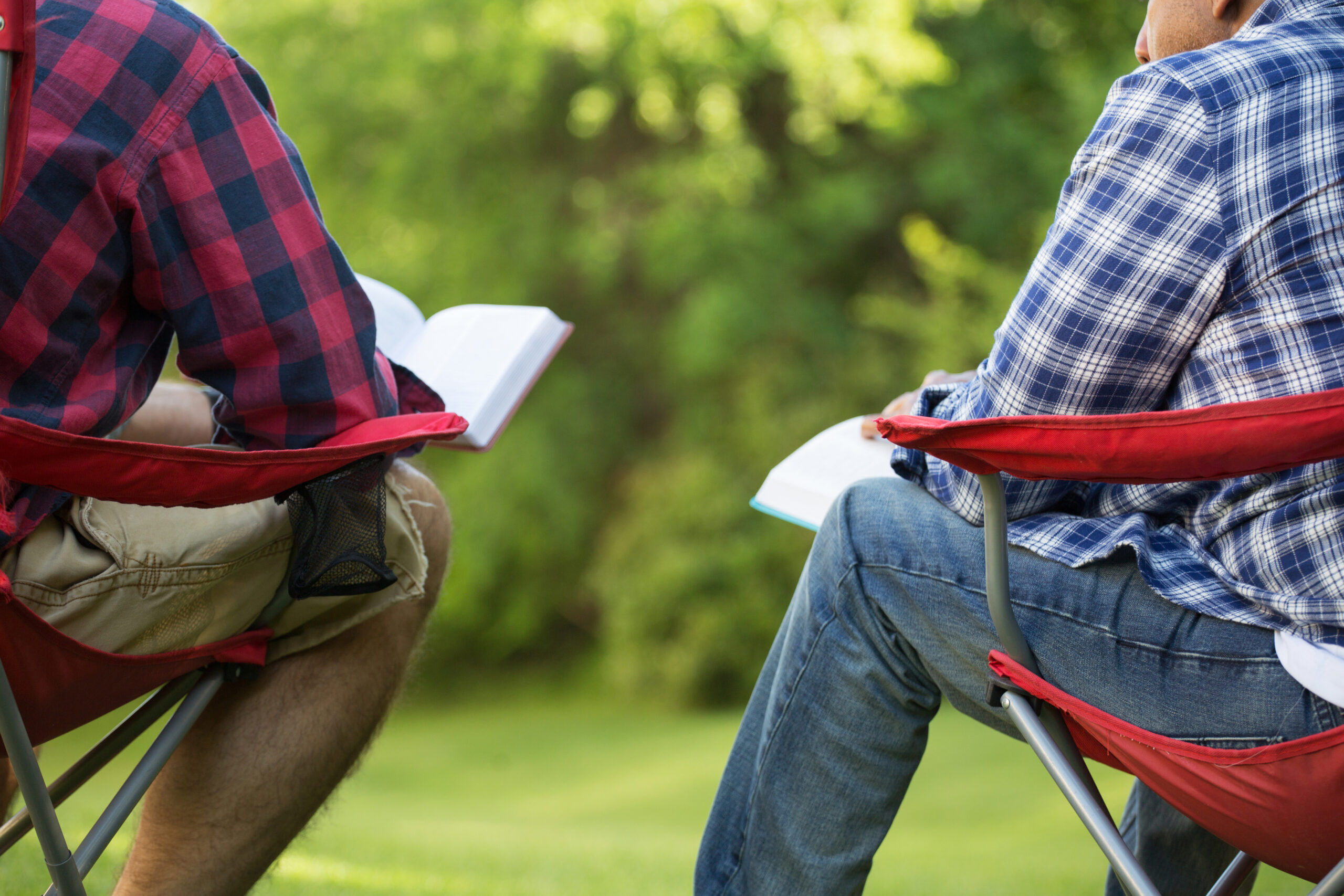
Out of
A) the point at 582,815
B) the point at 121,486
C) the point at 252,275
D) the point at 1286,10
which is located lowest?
the point at 582,815

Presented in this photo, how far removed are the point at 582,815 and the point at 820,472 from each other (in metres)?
3.35

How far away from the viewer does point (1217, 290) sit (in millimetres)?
918

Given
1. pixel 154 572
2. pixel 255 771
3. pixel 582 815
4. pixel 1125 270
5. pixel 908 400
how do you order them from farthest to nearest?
→ 1. pixel 582 815
2. pixel 908 400
3. pixel 255 771
4. pixel 154 572
5. pixel 1125 270

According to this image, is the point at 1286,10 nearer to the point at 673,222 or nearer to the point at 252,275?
the point at 252,275

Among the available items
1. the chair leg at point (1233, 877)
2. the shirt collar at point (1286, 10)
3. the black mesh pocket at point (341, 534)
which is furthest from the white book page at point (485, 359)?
the chair leg at point (1233, 877)

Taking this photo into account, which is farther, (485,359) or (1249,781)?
(485,359)

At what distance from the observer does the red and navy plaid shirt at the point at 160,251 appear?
958 mm

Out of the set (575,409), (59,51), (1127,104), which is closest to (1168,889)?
(1127,104)

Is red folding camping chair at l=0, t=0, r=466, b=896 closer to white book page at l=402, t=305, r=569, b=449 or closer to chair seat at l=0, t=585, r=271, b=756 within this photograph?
chair seat at l=0, t=585, r=271, b=756

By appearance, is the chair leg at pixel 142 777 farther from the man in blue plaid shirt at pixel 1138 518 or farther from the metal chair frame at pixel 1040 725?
the metal chair frame at pixel 1040 725

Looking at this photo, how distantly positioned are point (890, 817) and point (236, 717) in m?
0.70

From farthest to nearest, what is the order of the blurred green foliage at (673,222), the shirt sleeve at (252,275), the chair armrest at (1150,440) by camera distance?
the blurred green foliage at (673,222) → the shirt sleeve at (252,275) → the chair armrest at (1150,440)

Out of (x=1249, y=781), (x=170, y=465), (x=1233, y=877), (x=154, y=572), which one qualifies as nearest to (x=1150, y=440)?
(x=1249, y=781)

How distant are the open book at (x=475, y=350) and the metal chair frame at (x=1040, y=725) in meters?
0.60
